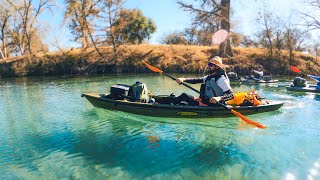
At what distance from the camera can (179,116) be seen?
7.36m

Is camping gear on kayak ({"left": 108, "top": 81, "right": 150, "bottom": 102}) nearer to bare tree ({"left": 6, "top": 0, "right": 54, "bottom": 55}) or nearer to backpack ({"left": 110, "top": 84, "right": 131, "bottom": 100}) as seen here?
backpack ({"left": 110, "top": 84, "right": 131, "bottom": 100})

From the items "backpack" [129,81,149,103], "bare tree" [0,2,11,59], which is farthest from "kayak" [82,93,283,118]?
"bare tree" [0,2,11,59]

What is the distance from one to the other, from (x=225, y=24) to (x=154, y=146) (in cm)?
1853

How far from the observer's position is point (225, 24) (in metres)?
22.5

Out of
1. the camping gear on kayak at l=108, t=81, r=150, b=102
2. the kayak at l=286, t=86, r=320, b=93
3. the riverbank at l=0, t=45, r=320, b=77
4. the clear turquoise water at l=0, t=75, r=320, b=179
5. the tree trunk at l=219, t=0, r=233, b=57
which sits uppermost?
the tree trunk at l=219, t=0, r=233, b=57

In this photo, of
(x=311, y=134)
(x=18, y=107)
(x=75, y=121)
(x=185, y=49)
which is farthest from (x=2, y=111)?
(x=185, y=49)

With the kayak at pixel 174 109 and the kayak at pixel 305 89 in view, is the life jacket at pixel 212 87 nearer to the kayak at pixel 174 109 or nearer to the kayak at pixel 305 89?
the kayak at pixel 174 109

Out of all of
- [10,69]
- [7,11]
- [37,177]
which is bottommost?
[37,177]

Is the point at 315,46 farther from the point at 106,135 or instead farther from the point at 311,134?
the point at 106,135

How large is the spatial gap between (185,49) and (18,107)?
18.4 metres

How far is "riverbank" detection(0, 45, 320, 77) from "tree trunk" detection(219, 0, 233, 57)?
2.43 ft

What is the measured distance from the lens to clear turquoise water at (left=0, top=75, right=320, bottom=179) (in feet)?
15.4

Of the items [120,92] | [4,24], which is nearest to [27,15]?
[4,24]

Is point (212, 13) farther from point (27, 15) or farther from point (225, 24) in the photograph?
point (27, 15)
